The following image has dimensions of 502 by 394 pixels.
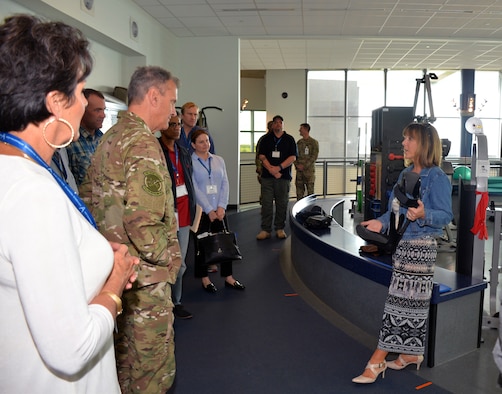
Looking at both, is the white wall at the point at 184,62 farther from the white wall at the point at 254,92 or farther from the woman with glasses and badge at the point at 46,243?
the woman with glasses and badge at the point at 46,243

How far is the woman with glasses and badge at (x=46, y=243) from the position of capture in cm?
74

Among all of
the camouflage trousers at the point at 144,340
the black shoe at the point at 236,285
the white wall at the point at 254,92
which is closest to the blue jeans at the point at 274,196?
the black shoe at the point at 236,285

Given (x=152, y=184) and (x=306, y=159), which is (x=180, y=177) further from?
(x=306, y=159)

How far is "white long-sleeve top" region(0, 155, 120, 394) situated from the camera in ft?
2.41

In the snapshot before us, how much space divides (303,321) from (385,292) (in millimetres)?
770

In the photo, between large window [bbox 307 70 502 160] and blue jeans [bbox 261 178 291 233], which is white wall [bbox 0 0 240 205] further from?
large window [bbox 307 70 502 160]

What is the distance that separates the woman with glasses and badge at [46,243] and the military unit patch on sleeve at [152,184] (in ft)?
2.17

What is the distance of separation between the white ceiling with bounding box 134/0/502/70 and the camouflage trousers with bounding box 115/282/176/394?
639 cm

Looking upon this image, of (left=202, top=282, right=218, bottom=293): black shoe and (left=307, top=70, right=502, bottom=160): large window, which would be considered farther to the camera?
(left=307, top=70, right=502, bottom=160): large window

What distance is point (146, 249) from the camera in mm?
1681

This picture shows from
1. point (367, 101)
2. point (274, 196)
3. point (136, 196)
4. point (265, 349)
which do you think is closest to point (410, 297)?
point (265, 349)

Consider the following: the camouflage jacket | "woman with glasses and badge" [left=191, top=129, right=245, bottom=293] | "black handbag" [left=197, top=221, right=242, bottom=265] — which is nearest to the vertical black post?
"black handbag" [left=197, top=221, right=242, bottom=265]

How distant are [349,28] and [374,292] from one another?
6986 mm

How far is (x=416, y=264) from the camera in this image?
249cm
